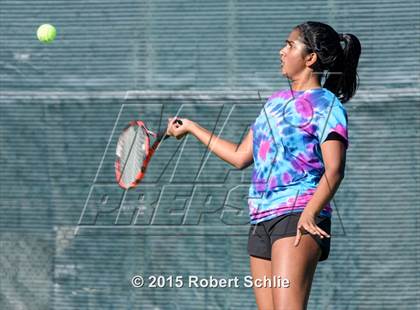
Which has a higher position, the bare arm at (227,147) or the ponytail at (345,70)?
the ponytail at (345,70)

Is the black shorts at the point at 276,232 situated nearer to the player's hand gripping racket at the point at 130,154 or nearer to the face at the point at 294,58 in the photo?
the face at the point at 294,58

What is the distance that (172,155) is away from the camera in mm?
4344

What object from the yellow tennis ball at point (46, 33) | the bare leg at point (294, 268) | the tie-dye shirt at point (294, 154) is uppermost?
the yellow tennis ball at point (46, 33)

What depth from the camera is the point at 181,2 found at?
4.38 metres

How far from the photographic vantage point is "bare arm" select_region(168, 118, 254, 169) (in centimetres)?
274

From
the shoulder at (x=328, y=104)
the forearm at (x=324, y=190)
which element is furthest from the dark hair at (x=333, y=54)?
the forearm at (x=324, y=190)

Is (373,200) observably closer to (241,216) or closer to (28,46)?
(241,216)

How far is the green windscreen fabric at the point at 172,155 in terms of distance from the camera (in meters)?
4.19

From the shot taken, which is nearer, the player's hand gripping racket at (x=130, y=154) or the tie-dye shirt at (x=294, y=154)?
the tie-dye shirt at (x=294, y=154)

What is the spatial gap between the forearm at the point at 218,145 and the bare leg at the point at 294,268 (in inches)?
16.3

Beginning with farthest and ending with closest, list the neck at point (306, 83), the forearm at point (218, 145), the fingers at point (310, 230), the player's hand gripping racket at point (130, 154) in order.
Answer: the player's hand gripping racket at point (130, 154)
the forearm at point (218, 145)
the neck at point (306, 83)
the fingers at point (310, 230)

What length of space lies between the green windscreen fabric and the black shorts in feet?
5.57

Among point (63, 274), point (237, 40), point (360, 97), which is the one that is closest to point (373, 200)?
point (360, 97)

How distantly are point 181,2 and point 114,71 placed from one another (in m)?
A: 0.50
